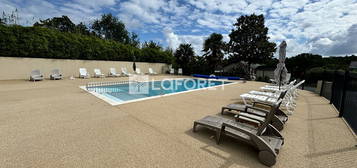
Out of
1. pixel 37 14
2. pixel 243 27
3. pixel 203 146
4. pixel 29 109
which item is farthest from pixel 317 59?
pixel 37 14

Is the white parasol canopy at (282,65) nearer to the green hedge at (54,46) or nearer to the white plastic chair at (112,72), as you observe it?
the white plastic chair at (112,72)

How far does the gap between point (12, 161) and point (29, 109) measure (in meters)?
3.02

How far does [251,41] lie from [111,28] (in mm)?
28981

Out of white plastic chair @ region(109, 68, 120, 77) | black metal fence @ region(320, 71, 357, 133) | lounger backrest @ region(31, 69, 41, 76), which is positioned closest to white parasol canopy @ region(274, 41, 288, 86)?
black metal fence @ region(320, 71, 357, 133)

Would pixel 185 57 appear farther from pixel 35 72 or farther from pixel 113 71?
pixel 35 72

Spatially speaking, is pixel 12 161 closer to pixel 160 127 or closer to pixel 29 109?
pixel 160 127

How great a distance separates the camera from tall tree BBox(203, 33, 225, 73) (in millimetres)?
18766

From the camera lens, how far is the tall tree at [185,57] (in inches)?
829

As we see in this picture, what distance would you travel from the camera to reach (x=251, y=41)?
20.1 metres

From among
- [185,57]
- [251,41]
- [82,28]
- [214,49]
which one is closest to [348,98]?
[214,49]

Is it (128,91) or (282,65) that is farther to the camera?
(128,91)

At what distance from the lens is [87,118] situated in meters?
3.61

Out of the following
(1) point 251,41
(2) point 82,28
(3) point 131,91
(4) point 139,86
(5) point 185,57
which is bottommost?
(3) point 131,91

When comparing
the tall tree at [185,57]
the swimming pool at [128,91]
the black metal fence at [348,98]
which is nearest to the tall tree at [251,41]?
the tall tree at [185,57]
